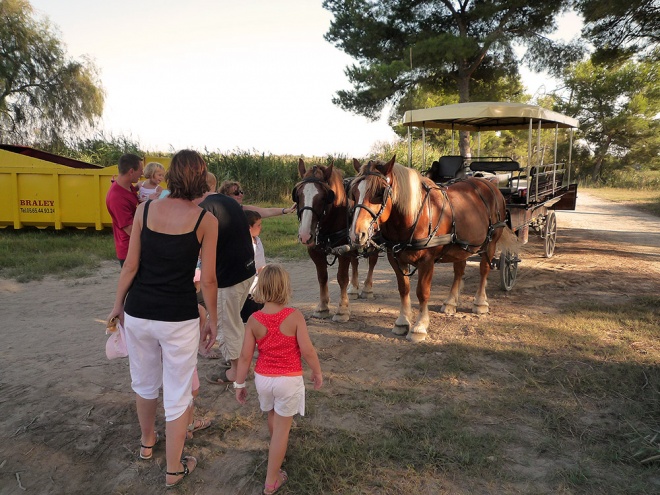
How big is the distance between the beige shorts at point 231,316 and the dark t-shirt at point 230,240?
7 cm

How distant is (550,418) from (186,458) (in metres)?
2.56

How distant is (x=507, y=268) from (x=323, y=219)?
328 cm

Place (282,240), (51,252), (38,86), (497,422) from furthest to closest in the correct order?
(38,86)
(282,240)
(51,252)
(497,422)

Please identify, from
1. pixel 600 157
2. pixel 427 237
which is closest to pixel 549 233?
pixel 427 237

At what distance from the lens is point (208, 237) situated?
8.15 feet

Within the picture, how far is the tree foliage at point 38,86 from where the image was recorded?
20.9 m

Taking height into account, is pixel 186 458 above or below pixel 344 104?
below

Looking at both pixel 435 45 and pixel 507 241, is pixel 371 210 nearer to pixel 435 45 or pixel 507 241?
pixel 507 241

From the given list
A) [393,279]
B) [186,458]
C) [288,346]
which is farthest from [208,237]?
[393,279]

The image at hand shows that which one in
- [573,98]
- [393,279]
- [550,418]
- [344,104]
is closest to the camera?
[550,418]

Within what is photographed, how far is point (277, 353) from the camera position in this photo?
8.07 ft

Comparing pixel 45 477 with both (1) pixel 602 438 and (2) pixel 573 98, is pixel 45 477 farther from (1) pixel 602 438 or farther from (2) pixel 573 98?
(2) pixel 573 98

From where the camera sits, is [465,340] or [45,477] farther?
[465,340]

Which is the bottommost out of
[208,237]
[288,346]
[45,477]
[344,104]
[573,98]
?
[45,477]
